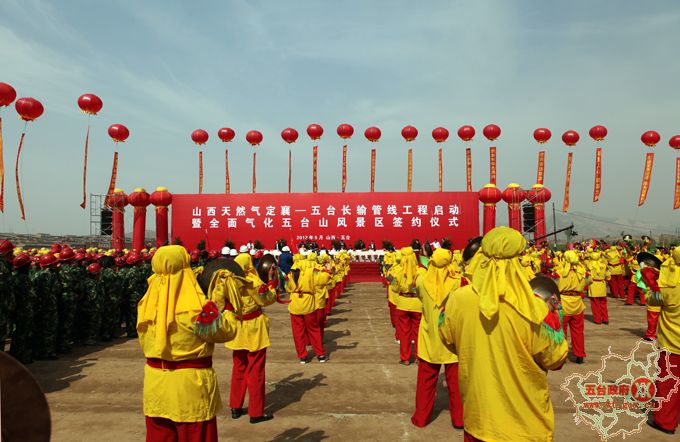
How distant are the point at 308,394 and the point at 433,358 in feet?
6.38

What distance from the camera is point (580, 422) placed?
15.3 feet

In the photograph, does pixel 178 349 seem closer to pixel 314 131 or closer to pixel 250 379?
pixel 250 379

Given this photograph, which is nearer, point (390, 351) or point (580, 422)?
point (580, 422)

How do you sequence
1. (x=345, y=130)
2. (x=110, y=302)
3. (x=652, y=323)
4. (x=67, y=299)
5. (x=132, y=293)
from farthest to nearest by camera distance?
(x=345, y=130) < (x=132, y=293) < (x=110, y=302) < (x=652, y=323) < (x=67, y=299)

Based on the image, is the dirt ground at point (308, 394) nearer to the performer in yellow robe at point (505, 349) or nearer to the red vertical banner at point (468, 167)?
the performer in yellow robe at point (505, 349)

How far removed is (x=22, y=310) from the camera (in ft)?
22.2

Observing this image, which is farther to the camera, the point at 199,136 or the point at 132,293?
the point at 199,136

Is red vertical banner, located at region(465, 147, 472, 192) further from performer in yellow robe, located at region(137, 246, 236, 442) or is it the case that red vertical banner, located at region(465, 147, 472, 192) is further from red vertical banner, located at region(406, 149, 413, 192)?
performer in yellow robe, located at region(137, 246, 236, 442)

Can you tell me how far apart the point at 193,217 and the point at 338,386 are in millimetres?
18906

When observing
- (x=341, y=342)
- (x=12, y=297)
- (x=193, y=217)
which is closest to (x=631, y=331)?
(x=341, y=342)

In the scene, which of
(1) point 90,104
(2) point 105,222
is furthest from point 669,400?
(2) point 105,222

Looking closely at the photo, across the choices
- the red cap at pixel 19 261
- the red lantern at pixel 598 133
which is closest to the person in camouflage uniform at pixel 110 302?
the red cap at pixel 19 261

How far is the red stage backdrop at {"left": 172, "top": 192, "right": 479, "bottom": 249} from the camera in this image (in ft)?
72.6

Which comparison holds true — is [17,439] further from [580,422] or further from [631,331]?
[631,331]
